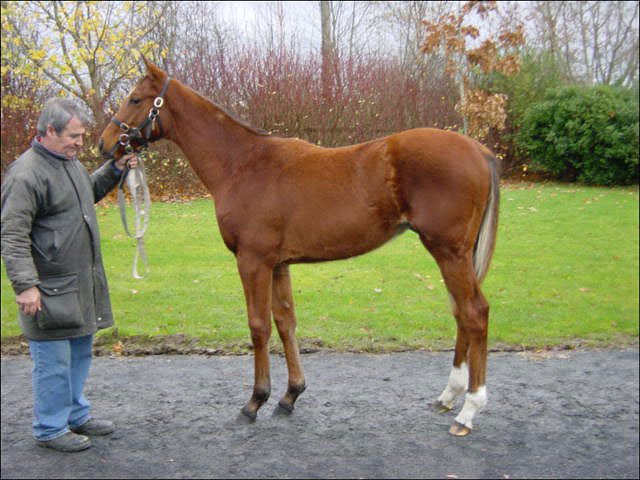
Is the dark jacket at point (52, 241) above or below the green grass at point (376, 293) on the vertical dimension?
above

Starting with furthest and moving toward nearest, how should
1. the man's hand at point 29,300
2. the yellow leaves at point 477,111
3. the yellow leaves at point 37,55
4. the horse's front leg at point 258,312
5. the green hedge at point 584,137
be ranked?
the green hedge at point 584,137 < the yellow leaves at point 477,111 < the yellow leaves at point 37,55 < the horse's front leg at point 258,312 < the man's hand at point 29,300

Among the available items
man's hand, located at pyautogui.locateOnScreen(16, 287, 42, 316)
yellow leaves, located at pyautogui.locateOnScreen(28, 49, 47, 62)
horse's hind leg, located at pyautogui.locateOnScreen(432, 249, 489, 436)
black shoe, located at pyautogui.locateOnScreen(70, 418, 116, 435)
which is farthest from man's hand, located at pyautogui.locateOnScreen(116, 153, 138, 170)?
yellow leaves, located at pyautogui.locateOnScreen(28, 49, 47, 62)

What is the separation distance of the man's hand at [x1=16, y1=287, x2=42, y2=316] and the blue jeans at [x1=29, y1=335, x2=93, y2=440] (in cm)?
34

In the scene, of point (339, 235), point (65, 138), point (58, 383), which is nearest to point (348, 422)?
point (339, 235)

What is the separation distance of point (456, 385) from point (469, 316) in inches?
27.0

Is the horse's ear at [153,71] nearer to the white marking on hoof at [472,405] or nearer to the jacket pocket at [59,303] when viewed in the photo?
the jacket pocket at [59,303]

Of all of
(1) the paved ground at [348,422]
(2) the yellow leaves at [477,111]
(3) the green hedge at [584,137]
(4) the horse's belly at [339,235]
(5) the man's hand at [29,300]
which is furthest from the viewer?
(3) the green hedge at [584,137]

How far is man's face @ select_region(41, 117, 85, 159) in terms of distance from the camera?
3.25m

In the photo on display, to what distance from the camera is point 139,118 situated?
3.81 meters

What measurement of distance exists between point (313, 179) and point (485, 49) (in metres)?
6.99

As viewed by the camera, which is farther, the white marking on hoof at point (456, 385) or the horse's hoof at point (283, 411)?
the horse's hoof at point (283, 411)

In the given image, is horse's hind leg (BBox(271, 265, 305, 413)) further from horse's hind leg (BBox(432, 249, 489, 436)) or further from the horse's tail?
the horse's tail

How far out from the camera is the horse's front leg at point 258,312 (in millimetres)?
3740

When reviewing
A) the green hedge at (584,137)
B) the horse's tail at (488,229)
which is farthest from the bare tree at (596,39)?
the horse's tail at (488,229)
